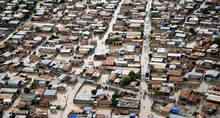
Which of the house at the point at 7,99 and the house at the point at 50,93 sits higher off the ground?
the house at the point at 50,93

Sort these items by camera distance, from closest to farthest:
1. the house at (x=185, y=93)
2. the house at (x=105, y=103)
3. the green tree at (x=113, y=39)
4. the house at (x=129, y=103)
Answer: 1. the house at (x=129, y=103)
2. the house at (x=105, y=103)
3. the house at (x=185, y=93)
4. the green tree at (x=113, y=39)

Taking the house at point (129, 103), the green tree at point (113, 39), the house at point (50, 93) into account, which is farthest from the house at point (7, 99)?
the green tree at point (113, 39)

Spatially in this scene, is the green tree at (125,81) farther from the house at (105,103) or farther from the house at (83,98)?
the house at (83,98)


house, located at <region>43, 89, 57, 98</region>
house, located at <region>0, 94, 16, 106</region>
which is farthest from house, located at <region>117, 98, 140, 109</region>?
house, located at <region>0, 94, 16, 106</region>

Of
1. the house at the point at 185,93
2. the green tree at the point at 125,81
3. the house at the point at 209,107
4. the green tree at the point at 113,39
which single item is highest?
the green tree at the point at 113,39

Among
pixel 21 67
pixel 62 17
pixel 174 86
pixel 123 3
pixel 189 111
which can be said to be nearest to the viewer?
pixel 189 111

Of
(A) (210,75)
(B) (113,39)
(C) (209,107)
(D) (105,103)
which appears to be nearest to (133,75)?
(D) (105,103)

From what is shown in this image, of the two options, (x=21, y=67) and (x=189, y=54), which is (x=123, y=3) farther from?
(x=21, y=67)

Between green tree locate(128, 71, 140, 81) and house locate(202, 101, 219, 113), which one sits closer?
house locate(202, 101, 219, 113)

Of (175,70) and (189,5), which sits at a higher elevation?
(189,5)

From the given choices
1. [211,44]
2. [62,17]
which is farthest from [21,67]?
[211,44]

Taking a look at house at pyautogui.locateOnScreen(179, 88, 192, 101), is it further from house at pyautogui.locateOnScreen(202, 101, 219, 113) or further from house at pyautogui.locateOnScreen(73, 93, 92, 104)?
house at pyautogui.locateOnScreen(73, 93, 92, 104)
